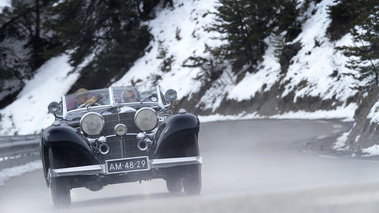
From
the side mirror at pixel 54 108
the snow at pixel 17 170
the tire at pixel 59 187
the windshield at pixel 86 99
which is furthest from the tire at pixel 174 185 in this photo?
the snow at pixel 17 170

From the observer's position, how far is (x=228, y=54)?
4562 centimetres

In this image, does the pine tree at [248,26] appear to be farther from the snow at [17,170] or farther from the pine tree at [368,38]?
the snow at [17,170]

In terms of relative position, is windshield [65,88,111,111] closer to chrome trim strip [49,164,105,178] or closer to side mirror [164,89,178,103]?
side mirror [164,89,178,103]

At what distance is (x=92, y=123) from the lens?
30.2 feet

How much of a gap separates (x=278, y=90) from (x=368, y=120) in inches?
915

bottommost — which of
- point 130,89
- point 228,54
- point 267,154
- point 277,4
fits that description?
point 267,154

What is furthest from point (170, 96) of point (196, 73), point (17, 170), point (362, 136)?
point (196, 73)

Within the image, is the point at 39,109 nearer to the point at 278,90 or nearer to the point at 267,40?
the point at 267,40

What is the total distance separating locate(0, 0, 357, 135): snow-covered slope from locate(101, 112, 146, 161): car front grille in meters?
23.1

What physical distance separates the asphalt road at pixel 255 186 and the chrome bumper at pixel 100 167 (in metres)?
0.45

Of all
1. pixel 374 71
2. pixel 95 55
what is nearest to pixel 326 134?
pixel 374 71

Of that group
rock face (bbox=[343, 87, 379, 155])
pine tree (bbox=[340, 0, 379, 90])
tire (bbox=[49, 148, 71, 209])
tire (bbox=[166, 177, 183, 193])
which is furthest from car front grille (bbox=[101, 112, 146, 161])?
pine tree (bbox=[340, 0, 379, 90])

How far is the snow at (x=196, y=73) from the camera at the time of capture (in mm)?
36500

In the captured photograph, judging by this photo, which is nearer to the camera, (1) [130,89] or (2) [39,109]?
(1) [130,89]
